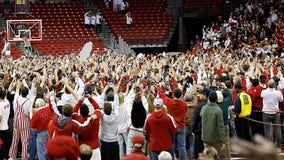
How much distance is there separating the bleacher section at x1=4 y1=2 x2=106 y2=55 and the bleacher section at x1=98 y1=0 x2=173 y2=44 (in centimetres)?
145

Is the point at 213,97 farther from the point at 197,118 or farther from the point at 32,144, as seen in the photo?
the point at 32,144

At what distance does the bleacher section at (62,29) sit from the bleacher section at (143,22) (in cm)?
145

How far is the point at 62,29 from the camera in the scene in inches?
1298

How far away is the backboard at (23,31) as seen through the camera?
28562 millimetres

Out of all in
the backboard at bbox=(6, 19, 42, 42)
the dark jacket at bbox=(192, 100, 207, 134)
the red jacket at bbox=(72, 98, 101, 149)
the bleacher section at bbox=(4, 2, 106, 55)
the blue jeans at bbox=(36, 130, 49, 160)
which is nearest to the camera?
the red jacket at bbox=(72, 98, 101, 149)

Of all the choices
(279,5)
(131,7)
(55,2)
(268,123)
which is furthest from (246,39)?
(268,123)

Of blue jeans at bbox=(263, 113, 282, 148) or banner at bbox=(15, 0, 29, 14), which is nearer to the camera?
blue jeans at bbox=(263, 113, 282, 148)

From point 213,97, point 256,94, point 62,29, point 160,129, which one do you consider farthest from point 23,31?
point 213,97

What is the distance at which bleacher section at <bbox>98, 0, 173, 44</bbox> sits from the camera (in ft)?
106

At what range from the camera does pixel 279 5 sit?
32375mm

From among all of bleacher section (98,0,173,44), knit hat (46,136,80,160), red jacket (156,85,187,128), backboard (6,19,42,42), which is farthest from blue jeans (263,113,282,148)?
bleacher section (98,0,173,44)

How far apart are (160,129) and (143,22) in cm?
2530

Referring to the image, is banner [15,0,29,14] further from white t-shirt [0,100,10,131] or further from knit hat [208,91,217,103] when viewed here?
knit hat [208,91,217,103]

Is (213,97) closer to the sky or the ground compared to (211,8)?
closer to the ground
